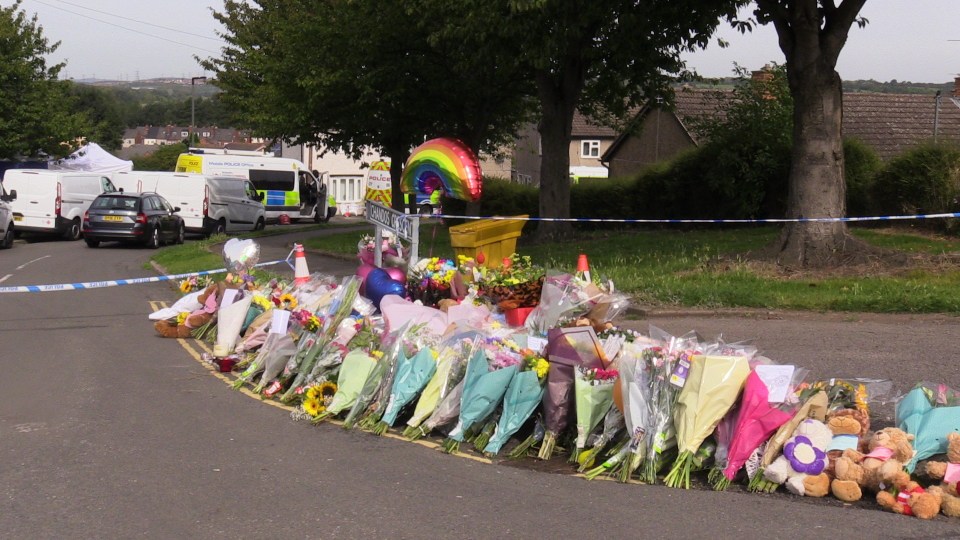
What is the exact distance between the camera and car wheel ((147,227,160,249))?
30712mm

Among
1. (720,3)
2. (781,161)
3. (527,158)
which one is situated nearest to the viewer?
(720,3)

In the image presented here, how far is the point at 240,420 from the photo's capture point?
884cm

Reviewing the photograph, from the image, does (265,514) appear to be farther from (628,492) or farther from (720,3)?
(720,3)

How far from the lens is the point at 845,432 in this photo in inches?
267

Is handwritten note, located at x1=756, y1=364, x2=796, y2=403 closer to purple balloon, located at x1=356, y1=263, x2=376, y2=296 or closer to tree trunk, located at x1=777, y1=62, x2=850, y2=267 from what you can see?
purple balloon, located at x1=356, y1=263, x2=376, y2=296

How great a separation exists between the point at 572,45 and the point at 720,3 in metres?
4.49

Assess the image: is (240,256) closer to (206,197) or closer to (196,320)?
(196,320)

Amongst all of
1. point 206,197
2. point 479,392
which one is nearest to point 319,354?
point 479,392

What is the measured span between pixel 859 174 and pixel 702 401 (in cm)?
1881

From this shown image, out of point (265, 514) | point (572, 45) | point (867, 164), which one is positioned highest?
point (572, 45)

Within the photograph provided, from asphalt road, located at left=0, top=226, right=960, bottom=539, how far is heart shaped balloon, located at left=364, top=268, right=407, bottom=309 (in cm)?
203

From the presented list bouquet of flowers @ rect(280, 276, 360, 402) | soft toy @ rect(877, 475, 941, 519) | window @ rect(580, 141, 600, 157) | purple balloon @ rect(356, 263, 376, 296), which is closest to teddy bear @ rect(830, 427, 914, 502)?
soft toy @ rect(877, 475, 941, 519)

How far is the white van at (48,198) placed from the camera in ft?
105

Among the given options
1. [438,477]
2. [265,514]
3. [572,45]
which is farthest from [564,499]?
[572,45]
